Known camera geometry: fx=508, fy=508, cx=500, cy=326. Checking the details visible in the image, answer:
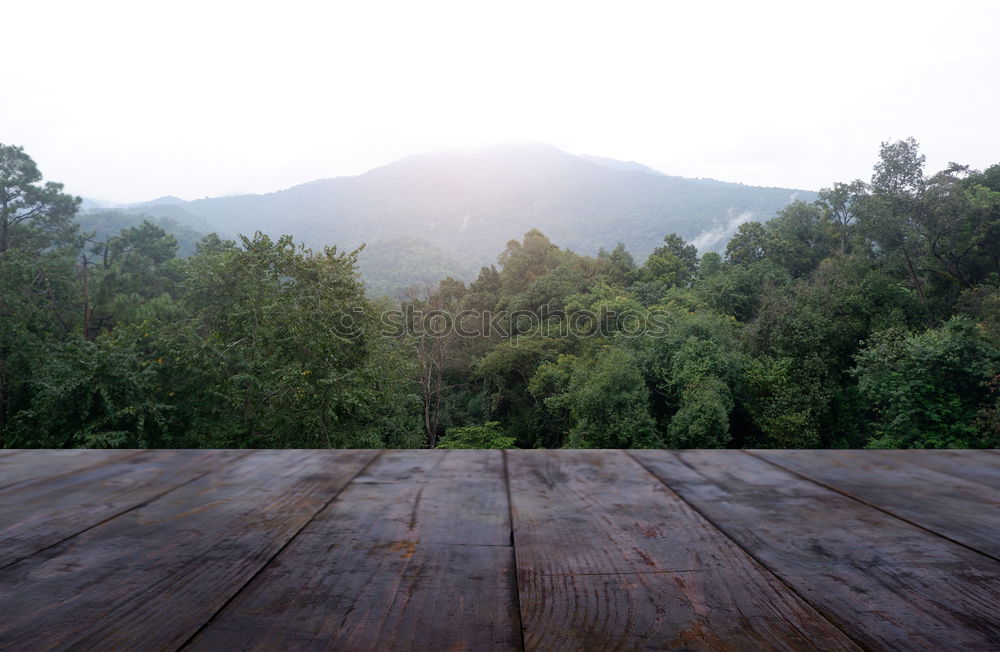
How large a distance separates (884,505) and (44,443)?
13.2 m

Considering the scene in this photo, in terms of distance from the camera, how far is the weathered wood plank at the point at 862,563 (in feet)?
2.43

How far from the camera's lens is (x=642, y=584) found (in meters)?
0.87

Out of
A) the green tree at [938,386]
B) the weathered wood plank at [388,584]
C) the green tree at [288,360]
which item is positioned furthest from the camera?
the green tree at [938,386]

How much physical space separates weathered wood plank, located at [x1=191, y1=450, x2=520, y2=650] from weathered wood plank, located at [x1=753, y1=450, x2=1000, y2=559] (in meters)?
1.02

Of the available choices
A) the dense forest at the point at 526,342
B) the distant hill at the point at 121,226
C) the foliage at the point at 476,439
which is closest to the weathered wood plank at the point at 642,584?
the dense forest at the point at 526,342

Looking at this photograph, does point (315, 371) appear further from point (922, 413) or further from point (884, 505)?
point (922, 413)

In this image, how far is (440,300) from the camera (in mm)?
29516

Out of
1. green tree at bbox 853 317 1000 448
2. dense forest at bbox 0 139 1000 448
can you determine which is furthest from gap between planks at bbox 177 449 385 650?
green tree at bbox 853 317 1000 448

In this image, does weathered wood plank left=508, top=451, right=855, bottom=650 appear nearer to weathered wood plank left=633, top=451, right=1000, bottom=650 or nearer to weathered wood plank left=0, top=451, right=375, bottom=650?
weathered wood plank left=633, top=451, right=1000, bottom=650

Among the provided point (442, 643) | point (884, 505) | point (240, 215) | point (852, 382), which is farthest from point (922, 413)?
Answer: point (240, 215)

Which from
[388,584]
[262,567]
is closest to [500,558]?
[388,584]
